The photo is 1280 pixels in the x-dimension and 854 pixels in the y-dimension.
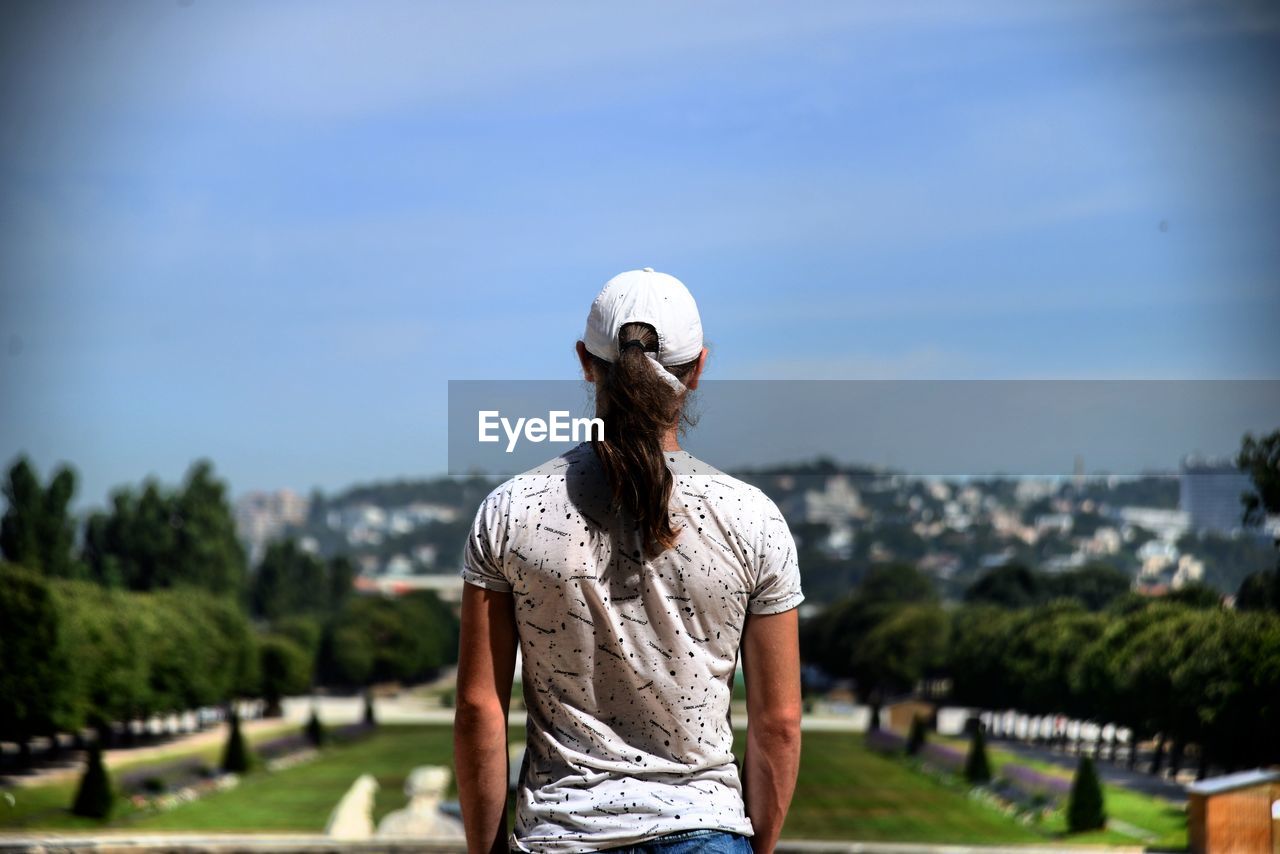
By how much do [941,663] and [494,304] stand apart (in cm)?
685

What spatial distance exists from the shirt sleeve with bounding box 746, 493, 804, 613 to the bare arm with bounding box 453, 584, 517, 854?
0.22 metres

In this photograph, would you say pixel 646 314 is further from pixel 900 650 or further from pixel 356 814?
pixel 900 650

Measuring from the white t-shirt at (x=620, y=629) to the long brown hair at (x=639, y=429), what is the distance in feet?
0.06

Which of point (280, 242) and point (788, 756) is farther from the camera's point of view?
point (280, 242)

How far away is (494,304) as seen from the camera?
58.4 ft

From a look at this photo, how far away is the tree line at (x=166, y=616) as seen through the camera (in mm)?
14484

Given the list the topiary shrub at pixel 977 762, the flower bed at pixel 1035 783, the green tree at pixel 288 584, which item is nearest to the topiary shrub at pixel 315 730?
the green tree at pixel 288 584

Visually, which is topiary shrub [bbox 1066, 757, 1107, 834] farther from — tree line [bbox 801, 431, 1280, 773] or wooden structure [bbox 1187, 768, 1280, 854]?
wooden structure [bbox 1187, 768, 1280, 854]

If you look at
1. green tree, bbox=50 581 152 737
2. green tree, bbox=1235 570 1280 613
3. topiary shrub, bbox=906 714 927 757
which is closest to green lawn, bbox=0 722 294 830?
green tree, bbox=50 581 152 737

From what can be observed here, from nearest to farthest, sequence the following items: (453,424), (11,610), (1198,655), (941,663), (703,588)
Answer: (703,588) → (453,424) → (1198,655) → (11,610) → (941,663)

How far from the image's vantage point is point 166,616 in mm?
15930

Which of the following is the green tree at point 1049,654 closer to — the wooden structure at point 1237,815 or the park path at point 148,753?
the wooden structure at point 1237,815

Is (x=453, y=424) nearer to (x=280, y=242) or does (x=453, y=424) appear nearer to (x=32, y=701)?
(x=32, y=701)

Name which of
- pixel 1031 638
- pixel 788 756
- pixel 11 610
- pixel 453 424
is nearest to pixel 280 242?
pixel 11 610
